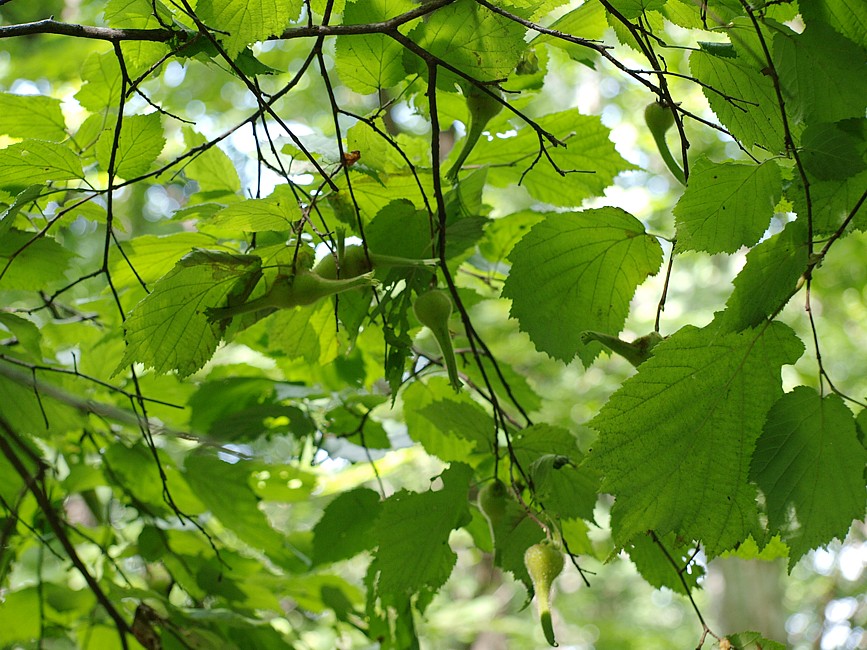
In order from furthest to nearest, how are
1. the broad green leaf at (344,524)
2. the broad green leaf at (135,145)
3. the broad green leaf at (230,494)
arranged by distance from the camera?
the broad green leaf at (230,494) < the broad green leaf at (344,524) < the broad green leaf at (135,145)

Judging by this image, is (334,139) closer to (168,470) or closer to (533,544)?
(533,544)

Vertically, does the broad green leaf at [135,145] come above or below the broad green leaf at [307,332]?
above

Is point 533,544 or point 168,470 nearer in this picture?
point 533,544

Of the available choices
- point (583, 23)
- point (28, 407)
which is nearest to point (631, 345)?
point (583, 23)

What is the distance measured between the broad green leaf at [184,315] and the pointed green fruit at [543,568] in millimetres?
338

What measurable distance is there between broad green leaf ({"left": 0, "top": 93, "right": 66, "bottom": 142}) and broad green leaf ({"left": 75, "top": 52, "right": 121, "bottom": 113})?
3 centimetres

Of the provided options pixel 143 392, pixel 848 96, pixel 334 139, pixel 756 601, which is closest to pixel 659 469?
pixel 848 96

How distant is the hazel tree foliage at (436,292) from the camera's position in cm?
58

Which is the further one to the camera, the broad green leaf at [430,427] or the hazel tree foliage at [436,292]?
the broad green leaf at [430,427]

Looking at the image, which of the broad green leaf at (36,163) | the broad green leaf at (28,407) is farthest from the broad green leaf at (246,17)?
the broad green leaf at (28,407)

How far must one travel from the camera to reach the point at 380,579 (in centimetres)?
77

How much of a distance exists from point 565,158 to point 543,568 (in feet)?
1.59

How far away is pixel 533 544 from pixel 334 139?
1.61 ft

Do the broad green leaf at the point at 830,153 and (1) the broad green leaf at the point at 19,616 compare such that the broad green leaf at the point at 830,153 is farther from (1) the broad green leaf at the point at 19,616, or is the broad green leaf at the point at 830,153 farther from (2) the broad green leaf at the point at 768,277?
(1) the broad green leaf at the point at 19,616
